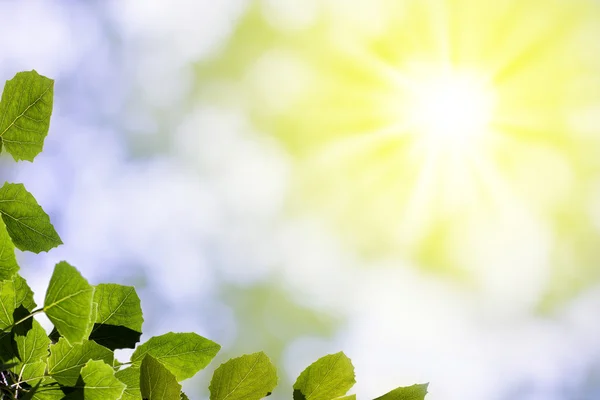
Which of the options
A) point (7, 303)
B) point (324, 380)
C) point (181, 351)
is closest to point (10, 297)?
point (7, 303)

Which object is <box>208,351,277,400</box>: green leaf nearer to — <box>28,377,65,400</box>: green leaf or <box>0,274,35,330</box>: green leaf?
<box>28,377,65,400</box>: green leaf

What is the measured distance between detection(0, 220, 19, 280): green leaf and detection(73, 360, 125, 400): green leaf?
40cm

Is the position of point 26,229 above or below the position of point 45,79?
below

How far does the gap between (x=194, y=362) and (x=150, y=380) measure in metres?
0.37

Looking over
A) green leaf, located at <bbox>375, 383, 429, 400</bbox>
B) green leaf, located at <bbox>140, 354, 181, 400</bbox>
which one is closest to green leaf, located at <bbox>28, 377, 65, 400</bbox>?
green leaf, located at <bbox>140, 354, 181, 400</bbox>

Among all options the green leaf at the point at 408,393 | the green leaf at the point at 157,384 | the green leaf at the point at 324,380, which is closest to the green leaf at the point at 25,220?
the green leaf at the point at 157,384

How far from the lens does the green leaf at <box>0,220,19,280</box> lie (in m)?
1.70

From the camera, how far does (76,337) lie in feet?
5.53

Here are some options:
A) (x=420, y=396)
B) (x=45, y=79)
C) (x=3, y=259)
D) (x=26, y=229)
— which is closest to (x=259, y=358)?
(x=420, y=396)

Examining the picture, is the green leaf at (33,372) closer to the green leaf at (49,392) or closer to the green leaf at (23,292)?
the green leaf at (49,392)

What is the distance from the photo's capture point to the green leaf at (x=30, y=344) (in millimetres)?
1800

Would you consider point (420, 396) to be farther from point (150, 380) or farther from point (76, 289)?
point (76, 289)

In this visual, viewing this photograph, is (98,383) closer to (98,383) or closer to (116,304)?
(98,383)

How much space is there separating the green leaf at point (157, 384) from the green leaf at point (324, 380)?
1.62 ft
